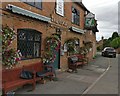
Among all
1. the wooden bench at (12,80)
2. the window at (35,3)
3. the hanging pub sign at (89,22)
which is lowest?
the wooden bench at (12,80)

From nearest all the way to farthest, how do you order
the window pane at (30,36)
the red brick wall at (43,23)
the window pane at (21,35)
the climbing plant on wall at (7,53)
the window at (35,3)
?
the climbing plant on wall at (7,53) → the red brick wall at (43,23) → the window pane at (21,35) → the window at (35,3) → the window pane at (30,36)

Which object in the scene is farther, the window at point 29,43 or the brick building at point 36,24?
the window at point 29,43

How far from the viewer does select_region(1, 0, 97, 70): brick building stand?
8.64 m

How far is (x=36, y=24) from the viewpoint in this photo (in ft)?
34.1

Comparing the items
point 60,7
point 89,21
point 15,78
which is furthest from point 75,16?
point 15,78

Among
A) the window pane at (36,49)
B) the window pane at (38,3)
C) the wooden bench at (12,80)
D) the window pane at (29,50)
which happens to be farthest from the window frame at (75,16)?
the wooden bench at (12,80)

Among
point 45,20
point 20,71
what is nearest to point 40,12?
point 45,20

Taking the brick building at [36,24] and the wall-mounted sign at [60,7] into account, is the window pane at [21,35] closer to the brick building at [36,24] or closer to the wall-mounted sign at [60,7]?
the brick building at [36,24]

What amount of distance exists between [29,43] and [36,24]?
982mm

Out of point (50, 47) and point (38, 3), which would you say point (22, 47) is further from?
point (38, 3)

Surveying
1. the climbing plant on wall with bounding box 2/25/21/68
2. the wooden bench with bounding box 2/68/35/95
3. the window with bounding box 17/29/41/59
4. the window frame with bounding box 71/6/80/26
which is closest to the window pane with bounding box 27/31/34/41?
the window with bounding box 17/29/41/59

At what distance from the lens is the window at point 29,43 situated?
9.41 metres

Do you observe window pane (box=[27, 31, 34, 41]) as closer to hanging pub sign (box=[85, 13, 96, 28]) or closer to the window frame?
the window frame

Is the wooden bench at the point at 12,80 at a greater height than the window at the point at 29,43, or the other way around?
the window at the point at 29,43
